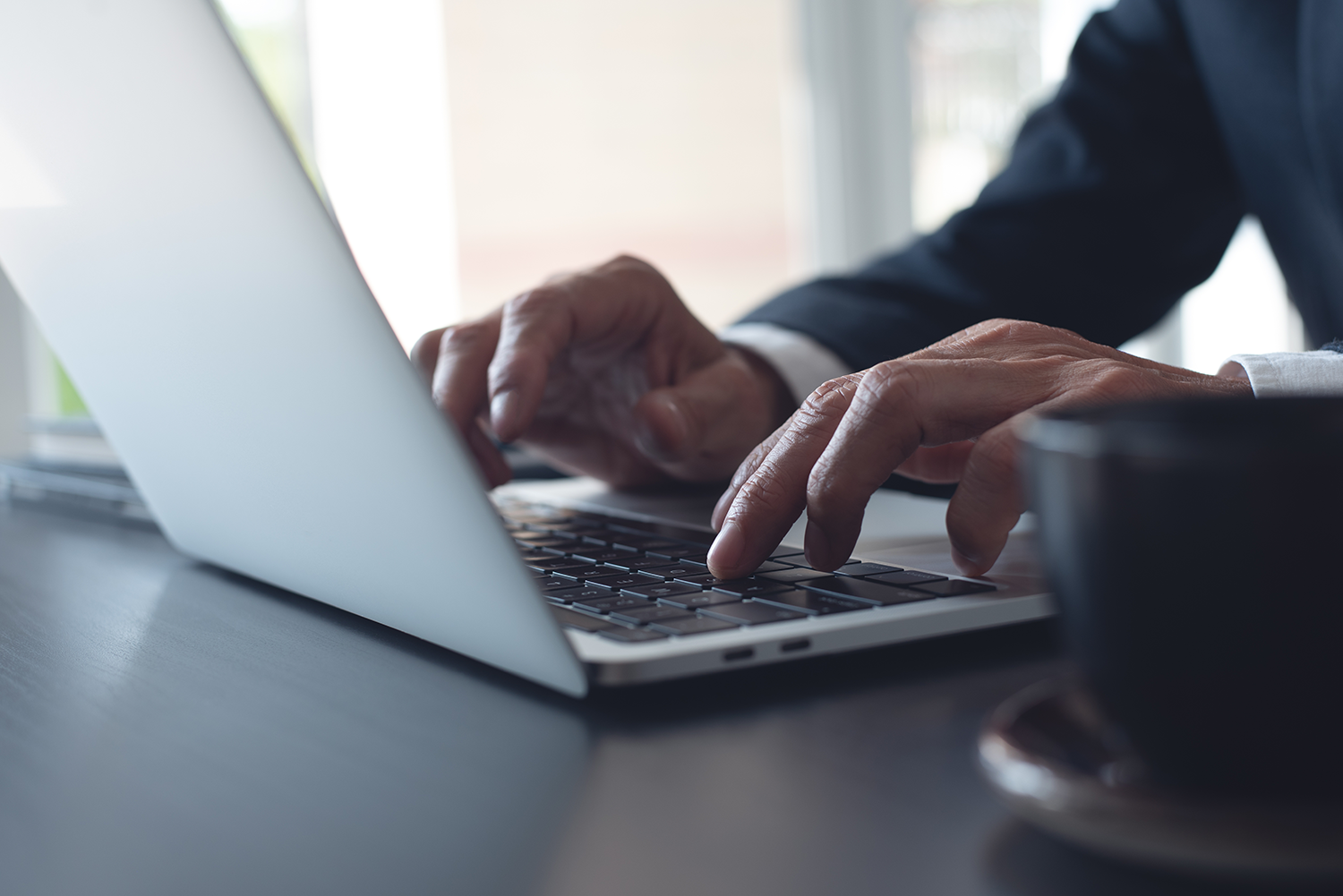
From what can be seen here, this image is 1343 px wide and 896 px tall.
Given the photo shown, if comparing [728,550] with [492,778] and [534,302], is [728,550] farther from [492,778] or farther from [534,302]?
[534,302]

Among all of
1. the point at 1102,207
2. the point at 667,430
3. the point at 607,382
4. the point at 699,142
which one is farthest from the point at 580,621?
the point at 699,142

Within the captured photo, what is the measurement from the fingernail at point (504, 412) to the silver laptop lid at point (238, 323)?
17 cm

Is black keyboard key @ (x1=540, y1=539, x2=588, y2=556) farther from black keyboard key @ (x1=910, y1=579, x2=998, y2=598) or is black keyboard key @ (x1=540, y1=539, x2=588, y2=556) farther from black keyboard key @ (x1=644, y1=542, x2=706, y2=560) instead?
black keyboard key @ (x1=910, y1=579, x2=998, y2=598)

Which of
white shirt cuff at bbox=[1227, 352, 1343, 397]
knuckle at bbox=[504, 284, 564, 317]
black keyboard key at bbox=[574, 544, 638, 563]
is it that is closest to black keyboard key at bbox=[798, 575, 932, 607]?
black keyboard key at bbox=[574, 544, 638, 563]

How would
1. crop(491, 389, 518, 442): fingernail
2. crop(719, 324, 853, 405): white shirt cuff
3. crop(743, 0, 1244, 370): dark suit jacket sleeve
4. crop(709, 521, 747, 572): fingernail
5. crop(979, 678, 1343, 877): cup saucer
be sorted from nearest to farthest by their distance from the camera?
crop(979, 678, 1343, 877): cup saucer < crop(709, 521, 747, 572): fingernail < crop(491, 389, 518, 442): fingernail < crop(719, 324, 853, 405): white shirt cuff < crop(743, 0, 1244, 370): dark suit jacket sleeve

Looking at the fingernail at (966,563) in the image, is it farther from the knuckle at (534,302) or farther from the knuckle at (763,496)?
the knuckle at (534,302)

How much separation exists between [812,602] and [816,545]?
5cm

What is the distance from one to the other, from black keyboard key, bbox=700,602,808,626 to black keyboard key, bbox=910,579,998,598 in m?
0.06

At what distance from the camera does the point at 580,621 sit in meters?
0.36

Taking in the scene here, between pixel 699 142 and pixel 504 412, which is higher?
pixel 699 142

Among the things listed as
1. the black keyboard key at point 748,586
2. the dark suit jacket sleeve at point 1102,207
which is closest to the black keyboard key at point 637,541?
the black keyboard key at point 748,586

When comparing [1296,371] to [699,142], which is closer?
[1296,371]

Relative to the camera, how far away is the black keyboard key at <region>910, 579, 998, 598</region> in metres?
0.38

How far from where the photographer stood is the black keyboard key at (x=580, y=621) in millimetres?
349
